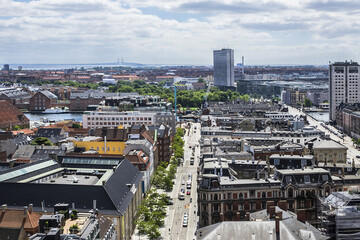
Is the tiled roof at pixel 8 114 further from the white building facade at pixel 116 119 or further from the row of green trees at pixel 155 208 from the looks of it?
the row of green trees at pixel 155 208

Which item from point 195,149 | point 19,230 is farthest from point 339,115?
point 19,230

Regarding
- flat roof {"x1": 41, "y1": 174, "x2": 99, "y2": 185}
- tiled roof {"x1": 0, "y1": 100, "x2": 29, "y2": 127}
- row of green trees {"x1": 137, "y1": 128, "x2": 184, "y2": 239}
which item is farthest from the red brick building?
flat roof {"x1": 41, "y1": 174, "x2": 99, "y2": 185}

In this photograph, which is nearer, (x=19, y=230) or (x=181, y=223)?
(x=19, y=230)

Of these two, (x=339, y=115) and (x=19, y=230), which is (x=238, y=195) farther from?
(x=339, y=115)

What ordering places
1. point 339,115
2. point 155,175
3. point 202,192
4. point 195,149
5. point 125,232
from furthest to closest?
point 339,115
point 195,149
point 155,175
point 202,192
point 125,232

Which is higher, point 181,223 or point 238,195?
point 238,195

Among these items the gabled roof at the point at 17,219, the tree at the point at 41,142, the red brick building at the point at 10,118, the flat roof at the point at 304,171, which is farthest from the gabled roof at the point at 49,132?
the gabled roof at the point at 17,219

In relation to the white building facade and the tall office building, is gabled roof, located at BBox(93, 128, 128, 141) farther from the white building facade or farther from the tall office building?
the tall office building
